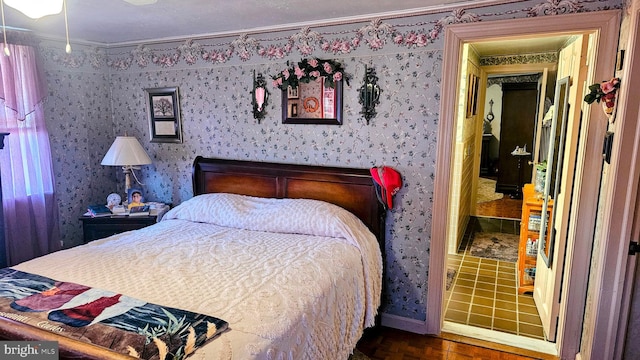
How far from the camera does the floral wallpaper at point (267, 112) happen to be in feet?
8.56

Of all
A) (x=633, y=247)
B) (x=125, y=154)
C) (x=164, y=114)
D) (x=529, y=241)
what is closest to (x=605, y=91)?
(x=633, y=247)

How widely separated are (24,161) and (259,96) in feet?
6.39

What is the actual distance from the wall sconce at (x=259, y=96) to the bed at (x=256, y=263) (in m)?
0.43

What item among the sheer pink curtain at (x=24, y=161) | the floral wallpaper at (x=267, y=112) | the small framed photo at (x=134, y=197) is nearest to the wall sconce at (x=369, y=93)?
the floral wallpaper at (x=267, y=112)

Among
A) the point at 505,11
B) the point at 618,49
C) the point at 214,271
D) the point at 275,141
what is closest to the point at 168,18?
the point at 275,141

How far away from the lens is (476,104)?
5.10 m

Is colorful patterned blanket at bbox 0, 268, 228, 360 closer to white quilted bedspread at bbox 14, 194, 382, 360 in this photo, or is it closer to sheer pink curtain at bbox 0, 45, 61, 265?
white quilted bedspread at bbox 14, 194, 382, 360

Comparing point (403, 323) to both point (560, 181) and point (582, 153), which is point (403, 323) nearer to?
point (560, 181)

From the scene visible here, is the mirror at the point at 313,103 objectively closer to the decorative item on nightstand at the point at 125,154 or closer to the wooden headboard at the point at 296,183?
the wooden headboard at the point at 296,183

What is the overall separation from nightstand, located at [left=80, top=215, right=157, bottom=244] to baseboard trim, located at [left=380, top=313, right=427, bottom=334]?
210cm

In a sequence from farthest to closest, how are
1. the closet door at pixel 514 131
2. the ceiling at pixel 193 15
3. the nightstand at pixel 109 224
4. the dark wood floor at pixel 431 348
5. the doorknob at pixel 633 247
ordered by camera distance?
1. the closet door at pixel 514 131
2. the nightstand at pixel 109 224
3. the dark wood floor at pixel 431 348
4. the ceiling at pixel 193 15
5. the doorknob at pixel 633 247

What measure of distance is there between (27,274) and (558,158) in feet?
11.1

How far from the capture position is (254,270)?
6.70ft

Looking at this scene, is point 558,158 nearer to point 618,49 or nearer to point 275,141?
point 618,49
